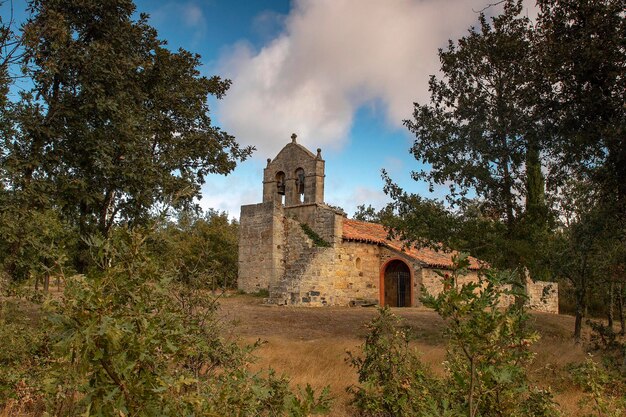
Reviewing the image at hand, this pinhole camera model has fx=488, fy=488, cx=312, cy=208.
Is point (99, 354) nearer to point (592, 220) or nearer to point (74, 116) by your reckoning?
point (74, 116)

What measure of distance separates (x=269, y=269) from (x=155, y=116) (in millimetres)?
12964

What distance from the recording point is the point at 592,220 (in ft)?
37.6

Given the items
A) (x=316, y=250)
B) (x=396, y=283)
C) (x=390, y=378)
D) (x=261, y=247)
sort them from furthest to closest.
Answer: (x=396, y=283)
(x=261, y=247)
(x=316, y=250)
(x=390, y=378)

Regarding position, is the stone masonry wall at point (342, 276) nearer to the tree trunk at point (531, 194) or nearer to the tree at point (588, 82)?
the tree trunk at point (531, 194)

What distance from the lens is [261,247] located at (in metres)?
24.4

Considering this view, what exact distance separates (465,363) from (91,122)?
927 cm

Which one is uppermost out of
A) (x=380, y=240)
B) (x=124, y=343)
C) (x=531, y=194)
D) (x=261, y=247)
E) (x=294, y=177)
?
(x=294, y=177)

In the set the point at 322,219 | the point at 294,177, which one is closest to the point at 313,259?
the point at 322,219

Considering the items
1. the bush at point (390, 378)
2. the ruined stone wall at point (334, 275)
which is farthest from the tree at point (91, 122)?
the ruined stone wall at point (334, 275)

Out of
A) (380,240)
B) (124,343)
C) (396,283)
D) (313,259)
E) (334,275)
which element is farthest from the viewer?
(380,240)

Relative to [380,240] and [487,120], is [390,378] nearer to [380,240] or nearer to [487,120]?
[487,120]

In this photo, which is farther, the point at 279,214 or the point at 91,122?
the point at 279,214

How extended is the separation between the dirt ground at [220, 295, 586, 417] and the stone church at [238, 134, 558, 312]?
374 centimetres

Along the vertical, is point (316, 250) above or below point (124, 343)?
above
